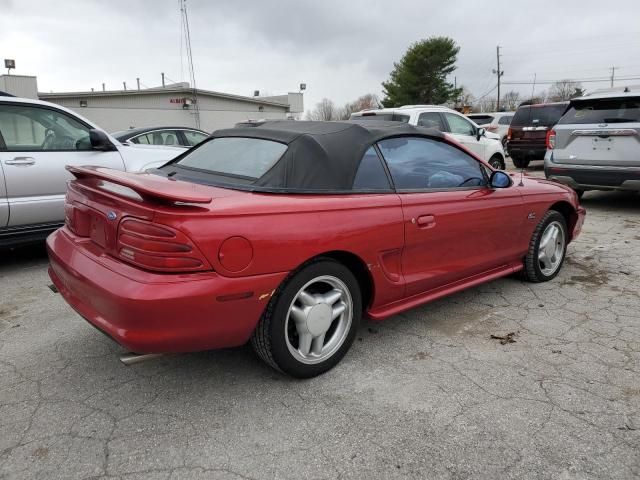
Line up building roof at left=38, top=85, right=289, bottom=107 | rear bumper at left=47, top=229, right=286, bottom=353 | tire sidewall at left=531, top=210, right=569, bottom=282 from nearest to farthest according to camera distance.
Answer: rear bumper at left=47, top=229, right=286, bottom=353
tire sidewall at left=531, top=210, right=569, bottom=282
building roof at left=38, top=85, right=289, bottom=107

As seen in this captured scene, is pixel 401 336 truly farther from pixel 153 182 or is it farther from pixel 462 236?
pixel 153 182

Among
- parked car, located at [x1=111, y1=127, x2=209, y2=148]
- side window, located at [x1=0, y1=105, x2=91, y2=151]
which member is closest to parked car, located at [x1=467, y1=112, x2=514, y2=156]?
parked car, located at [x1=111, y1=127, x2=209, y2=148]

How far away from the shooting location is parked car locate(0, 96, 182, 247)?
15.6ft

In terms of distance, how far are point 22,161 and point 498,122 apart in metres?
18.1

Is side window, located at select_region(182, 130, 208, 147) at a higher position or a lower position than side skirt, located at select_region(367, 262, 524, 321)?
higher

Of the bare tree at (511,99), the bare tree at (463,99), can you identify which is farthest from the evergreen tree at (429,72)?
the bare tree at (511,99)

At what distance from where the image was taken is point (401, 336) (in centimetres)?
341

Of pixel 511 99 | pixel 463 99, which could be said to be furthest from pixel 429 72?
pixel 511 99

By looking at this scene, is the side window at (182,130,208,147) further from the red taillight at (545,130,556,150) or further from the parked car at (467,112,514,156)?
the parked car at (467,112,514,156)

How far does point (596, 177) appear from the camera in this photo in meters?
7.18

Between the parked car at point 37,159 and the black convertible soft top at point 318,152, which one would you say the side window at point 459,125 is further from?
the black convertible soft top at point 318,152

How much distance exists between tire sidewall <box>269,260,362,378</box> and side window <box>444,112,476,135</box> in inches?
311

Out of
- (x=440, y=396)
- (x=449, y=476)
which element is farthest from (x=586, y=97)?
(x=449, y=476)

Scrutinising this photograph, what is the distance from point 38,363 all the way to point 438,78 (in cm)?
4702
